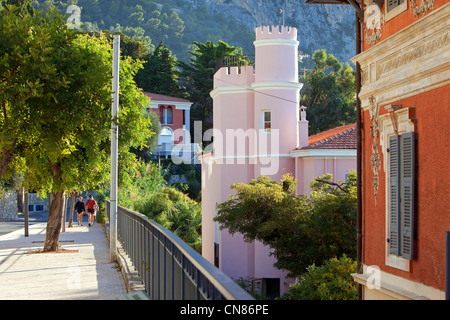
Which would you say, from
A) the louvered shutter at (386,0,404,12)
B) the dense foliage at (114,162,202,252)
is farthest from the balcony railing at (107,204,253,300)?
the dense foliage at (114,162,202,252)

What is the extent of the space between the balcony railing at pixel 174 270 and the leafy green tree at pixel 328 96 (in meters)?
52.4

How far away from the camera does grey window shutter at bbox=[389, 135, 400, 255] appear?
39.5 feet

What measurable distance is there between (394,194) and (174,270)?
6.25m

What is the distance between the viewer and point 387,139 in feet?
41.8

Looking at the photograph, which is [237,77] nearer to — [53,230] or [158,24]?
[53,230]

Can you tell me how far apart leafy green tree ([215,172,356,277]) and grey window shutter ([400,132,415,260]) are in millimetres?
8636

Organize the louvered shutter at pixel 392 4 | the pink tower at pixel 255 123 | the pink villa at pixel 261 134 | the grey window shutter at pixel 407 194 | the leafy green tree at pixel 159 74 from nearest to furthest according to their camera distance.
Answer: the grey window shutter at pixel 407 194 → the louvered shutter at pixel 392 4 → the pink villa at pixel 261 134 → the pink tower at pixel 255 123 → the leafy green tree at pixel 159 74

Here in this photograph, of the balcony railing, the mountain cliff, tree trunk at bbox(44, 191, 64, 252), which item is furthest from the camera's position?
the mountain cliff

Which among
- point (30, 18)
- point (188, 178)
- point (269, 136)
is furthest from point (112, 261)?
point (188, 178)

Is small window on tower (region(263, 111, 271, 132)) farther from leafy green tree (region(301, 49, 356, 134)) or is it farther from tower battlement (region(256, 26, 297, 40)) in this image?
leafy green tree (region(301, 49, 356, 134))

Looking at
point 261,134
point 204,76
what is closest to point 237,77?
point 261,134

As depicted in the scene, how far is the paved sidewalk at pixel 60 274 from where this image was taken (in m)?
12.6

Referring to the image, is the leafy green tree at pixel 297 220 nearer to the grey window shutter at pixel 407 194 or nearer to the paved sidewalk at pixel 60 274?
the paved sidewalk at pixel 60 274

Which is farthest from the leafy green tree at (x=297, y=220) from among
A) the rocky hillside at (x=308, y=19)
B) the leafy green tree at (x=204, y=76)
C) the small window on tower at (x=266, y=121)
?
the rocky hillside at (x=308, y=19)
